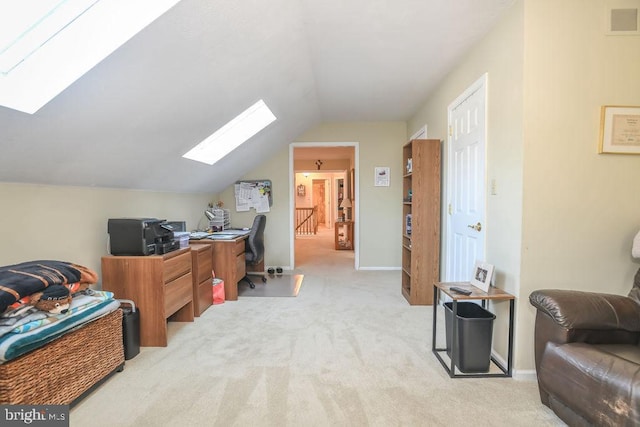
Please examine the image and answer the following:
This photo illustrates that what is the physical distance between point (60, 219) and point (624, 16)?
3.80 metres

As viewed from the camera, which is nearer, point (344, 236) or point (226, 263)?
point (226, 263)

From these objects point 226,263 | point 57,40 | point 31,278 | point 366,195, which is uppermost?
point 57,40

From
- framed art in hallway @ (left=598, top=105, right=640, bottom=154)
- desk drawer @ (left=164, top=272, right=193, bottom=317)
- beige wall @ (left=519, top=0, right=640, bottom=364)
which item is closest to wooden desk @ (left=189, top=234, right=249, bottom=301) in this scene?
desk drawer @ (left=164, top=272, right=193, bottom=317)

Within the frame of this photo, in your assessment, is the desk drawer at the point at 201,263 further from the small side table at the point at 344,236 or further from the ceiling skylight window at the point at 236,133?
the small side table at the point at 344,236

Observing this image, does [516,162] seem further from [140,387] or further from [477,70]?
[140,387]

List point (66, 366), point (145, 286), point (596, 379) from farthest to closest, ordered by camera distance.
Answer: point (145, 286)
point (66, 366)
point (596, 379)

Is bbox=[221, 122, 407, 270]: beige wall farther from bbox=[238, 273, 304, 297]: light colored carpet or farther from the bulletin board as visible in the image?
bbox=[238, 273, 304, 297]: light colored carpet

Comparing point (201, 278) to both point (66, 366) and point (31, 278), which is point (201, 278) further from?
point (31, 278)

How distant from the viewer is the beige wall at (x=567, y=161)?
1.74 metres

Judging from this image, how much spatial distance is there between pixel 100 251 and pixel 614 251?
3.63 m

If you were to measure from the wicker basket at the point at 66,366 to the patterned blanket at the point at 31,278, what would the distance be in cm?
27

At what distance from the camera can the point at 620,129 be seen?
175cm

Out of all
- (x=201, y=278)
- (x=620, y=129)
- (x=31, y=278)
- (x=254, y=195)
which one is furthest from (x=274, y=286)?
(x=620, y=129)

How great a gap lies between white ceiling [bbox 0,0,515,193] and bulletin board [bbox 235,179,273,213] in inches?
64.2
